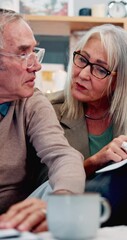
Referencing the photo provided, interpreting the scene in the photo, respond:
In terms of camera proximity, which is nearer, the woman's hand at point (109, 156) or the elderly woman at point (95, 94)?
the woman's hand at point (109, 156)

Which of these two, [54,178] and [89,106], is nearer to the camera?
[54,178]

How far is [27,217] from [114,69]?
1.11 metres

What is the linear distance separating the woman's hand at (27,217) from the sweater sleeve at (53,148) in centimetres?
18

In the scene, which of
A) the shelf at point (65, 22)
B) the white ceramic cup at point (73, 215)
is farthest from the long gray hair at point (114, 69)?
the white ceramic cup at point (73, 215)

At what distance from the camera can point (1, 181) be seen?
1.53 metres

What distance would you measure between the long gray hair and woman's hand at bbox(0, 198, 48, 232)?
93 centimetres

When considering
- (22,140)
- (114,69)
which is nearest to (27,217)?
(22,140)

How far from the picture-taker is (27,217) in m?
0.98

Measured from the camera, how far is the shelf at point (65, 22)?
8.95 ft

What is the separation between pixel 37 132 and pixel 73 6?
63.6 inches

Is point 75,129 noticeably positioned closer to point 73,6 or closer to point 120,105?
point 120,105

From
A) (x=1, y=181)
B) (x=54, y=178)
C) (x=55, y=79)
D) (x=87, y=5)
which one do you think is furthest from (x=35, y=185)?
(x=87, y=5)

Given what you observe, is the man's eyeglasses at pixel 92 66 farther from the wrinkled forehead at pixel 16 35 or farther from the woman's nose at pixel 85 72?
the wrinkled forehead at pixel 16 35

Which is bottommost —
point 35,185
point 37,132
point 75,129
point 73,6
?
point 35,185
